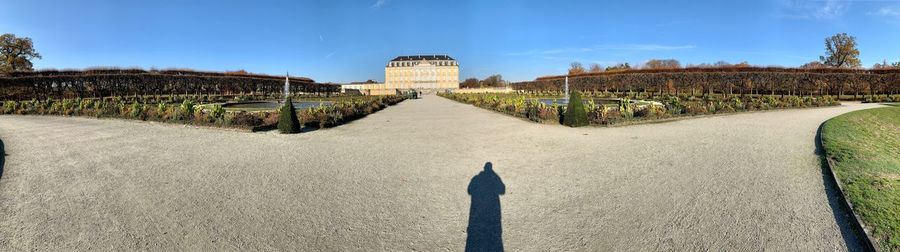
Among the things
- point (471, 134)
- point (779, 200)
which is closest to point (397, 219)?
point (779, 200)

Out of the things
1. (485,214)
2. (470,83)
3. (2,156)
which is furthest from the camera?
(470,83)

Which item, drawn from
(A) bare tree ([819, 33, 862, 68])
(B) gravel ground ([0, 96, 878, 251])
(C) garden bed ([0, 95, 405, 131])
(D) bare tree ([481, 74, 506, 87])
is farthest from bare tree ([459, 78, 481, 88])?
(B) gravel ground ([0, 96, 878, 251])

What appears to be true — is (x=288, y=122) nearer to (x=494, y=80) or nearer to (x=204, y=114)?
(x=204, y=114)

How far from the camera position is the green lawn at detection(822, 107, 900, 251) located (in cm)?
354

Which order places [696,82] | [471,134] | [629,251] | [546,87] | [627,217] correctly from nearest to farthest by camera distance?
[629,251] < [627,217] < [471,134] < [696,82] < [546,87]

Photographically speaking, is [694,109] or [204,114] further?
[694,109]

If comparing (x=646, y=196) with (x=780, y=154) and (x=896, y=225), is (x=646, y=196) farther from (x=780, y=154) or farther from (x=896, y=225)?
(x=780, y=154)

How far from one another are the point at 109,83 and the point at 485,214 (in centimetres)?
3408

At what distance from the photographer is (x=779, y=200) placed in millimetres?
4551

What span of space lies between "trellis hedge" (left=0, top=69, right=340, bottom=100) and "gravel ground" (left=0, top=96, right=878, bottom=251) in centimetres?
2333

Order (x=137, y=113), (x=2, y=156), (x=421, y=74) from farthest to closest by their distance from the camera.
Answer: (x=421, y=74), (x=137, y=113), (x=2, y=156)

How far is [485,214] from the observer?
13.8ft

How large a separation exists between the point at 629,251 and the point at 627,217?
2.74 ft

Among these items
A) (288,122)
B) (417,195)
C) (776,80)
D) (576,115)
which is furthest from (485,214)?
(776,80)
